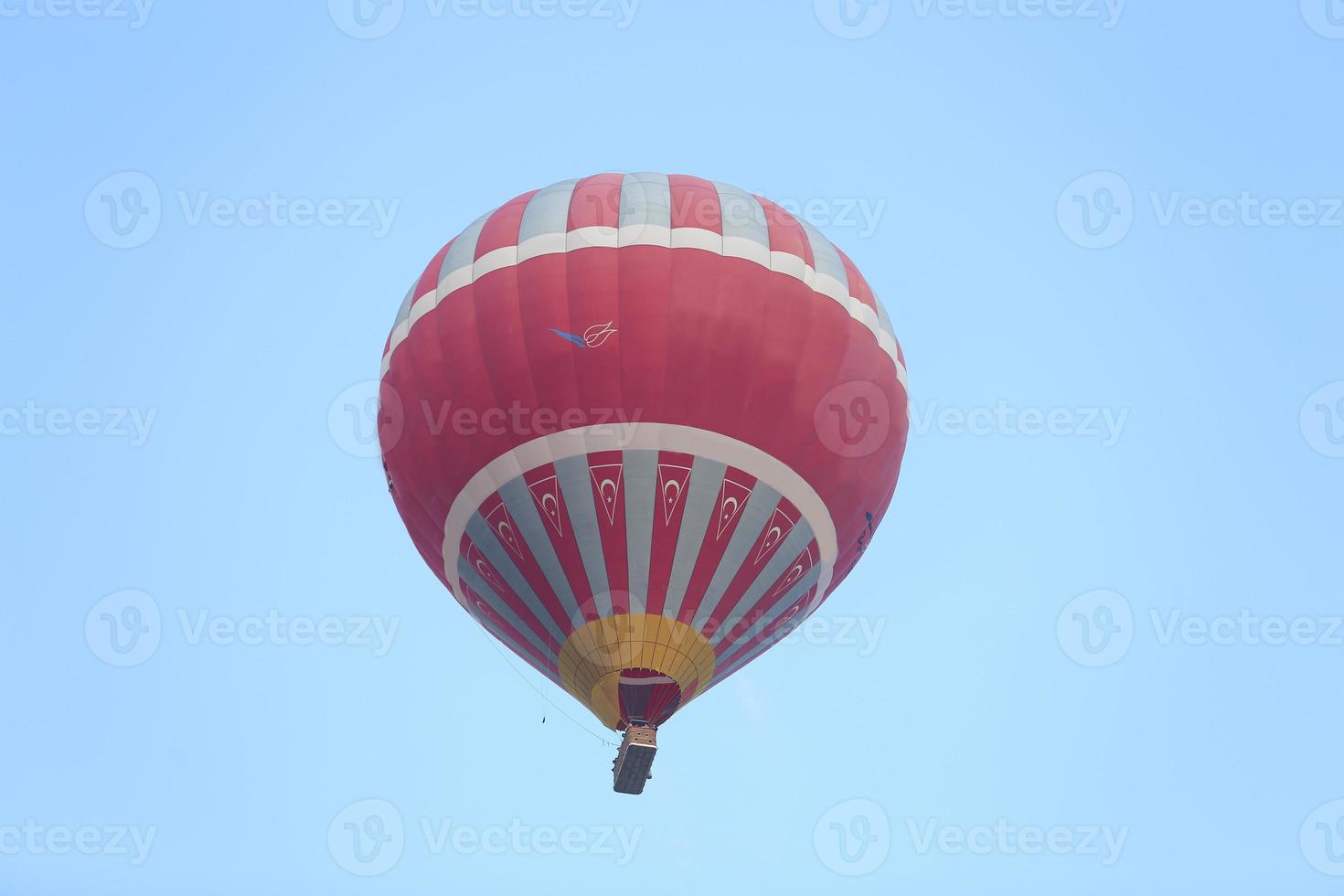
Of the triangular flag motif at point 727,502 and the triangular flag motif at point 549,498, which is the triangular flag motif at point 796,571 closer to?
the triangular flag motif at point 727,502

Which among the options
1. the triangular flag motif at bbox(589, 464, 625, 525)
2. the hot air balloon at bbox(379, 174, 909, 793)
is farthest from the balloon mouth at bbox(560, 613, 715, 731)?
the triangular flag motif at bbox(589, 464, 625, 525)

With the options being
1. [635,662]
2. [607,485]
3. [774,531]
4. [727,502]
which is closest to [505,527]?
[607,485]

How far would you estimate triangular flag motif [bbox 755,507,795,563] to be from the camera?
22.6m

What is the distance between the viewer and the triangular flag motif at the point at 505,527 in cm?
2261

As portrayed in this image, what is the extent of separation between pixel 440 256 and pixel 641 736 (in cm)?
683

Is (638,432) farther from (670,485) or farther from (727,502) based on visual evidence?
(727,502)

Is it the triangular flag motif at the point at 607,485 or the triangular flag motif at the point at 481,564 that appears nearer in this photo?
the triangular flag motif at the point at 607,485

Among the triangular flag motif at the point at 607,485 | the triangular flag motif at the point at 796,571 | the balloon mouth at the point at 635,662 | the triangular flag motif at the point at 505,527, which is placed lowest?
the balloon mouth at the point at 635,662

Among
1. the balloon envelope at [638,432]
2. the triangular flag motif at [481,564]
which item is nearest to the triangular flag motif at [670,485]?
the balloon envelope at [638,432]

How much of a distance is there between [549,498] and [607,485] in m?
0.73

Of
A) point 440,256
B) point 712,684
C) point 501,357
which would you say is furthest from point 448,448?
point 712,684

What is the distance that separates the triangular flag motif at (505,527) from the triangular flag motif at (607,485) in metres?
1.17

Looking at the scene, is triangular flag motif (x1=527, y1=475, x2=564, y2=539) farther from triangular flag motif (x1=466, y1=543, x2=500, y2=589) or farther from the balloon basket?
the balloon basket

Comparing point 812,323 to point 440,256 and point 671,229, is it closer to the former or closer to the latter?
point 671,229
